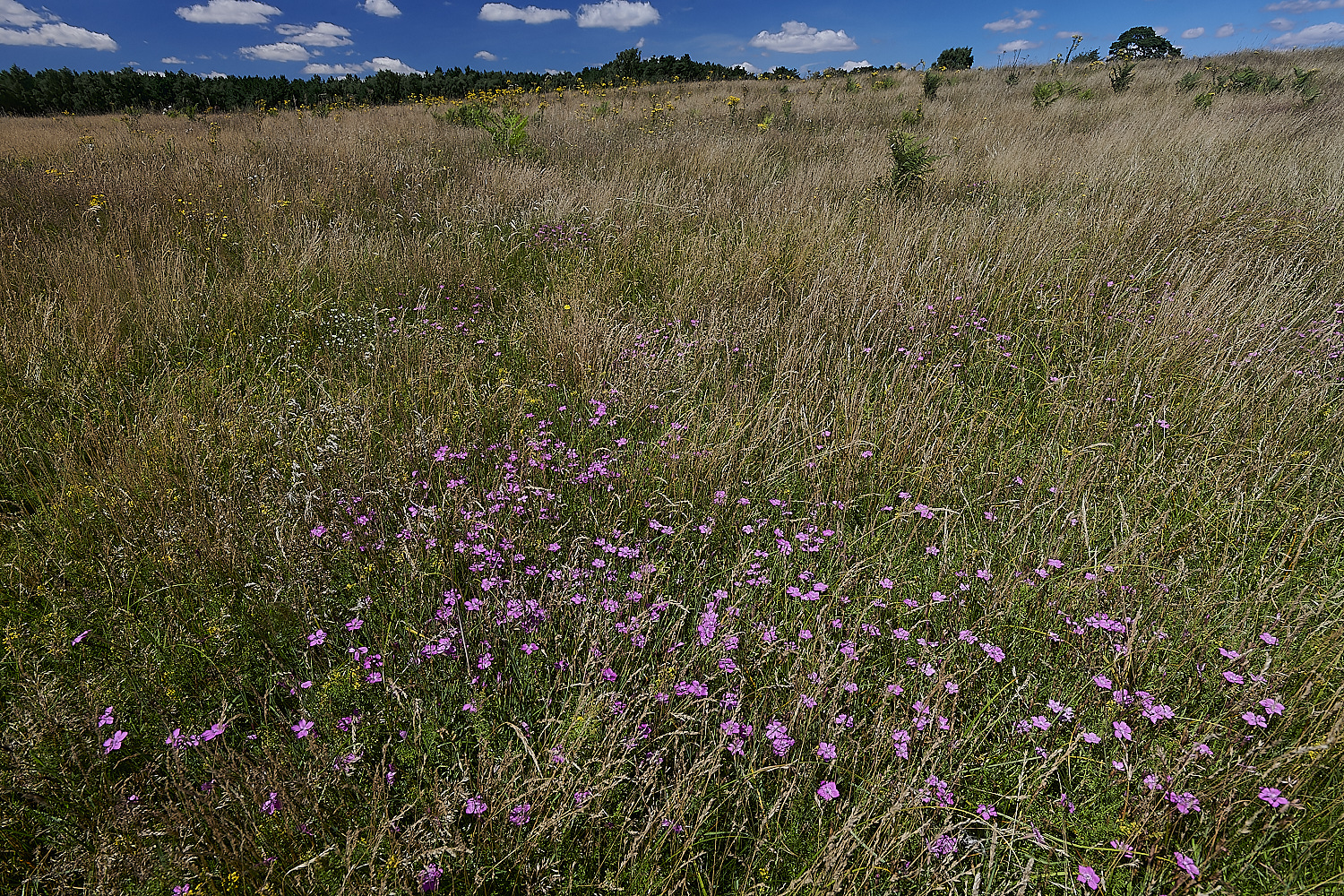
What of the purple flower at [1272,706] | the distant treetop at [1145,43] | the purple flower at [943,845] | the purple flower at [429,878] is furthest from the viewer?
the distant treetop at [1145,43]

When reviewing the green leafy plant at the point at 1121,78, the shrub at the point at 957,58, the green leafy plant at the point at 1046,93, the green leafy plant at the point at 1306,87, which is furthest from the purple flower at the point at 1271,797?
the shrub at the point at 957,58

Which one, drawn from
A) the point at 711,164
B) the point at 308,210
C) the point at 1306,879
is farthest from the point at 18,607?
the point at 711,164

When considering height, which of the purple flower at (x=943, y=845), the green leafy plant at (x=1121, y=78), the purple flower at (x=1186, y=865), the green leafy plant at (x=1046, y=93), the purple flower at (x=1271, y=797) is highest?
the green leafy plant at (x=1121, y=78)

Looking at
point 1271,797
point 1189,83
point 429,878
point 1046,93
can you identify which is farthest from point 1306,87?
point 429,878

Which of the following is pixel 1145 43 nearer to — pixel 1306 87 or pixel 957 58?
pixel 957 58

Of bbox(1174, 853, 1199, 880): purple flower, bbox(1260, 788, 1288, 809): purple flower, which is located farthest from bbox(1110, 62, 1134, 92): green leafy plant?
bbox(1174, 853, 1199, 880): purple flower

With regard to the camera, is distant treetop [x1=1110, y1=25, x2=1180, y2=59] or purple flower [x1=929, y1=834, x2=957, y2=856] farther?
distant treetop [x1=1110, y1=25, x2=1180, y2=59]

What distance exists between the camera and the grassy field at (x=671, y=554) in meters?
1.45

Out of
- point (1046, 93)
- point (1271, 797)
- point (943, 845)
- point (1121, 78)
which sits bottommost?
point (943, 845)

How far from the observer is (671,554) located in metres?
2.34

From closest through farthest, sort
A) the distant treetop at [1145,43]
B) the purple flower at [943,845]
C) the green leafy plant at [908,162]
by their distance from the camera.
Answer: the purple flower at [943,845] → the green leafy plant at [908,162] → the distant treetop at [1145,43]

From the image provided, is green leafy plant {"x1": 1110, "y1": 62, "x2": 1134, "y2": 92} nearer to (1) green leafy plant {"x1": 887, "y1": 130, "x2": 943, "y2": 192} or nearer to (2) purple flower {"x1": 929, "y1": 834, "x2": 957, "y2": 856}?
(1) green leafy plant {"x1": 887, "y1": 130, "x2": 943, "y2": 192}

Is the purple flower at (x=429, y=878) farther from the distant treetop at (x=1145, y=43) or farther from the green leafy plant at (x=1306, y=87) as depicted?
the distant treetop at (x=1145, y=43)

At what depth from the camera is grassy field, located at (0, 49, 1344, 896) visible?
145 cm
